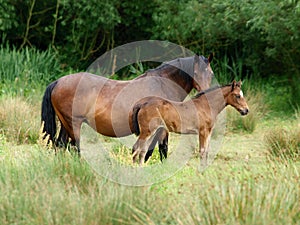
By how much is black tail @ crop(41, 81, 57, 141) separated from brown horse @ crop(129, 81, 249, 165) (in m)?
1.01

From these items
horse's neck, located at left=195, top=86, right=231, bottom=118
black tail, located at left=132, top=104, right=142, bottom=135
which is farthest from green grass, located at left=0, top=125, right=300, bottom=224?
horse's neck, located at left=195, top=86, right=231, bottom=118

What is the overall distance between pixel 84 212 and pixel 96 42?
12822 mm

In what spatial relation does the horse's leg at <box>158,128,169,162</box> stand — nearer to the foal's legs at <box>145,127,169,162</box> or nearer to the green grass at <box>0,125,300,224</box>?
the foal's legs at <box>145,127,169,162</box>

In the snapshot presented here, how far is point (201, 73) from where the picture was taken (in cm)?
781

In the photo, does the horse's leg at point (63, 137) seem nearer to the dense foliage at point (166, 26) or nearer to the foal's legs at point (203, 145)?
the foal's legs at point (203, 145)

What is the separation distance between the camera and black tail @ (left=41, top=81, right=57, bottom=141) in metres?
7.93

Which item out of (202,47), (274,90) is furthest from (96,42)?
(274,90)

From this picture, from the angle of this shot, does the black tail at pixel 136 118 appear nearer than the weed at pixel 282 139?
Yes

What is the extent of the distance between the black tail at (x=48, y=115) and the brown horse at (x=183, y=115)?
3.30 ft

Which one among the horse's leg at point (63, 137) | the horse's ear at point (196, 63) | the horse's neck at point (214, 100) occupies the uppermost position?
the horse's ear at point (196, 63)

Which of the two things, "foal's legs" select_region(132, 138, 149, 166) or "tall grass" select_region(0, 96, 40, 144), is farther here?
"tall grass" select_region(0, 96, 40, 144)

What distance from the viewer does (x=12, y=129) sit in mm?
9922

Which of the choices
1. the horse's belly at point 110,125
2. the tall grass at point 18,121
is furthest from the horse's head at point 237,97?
the tall grass at point 18,121

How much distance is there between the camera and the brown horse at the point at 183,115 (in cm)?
742
